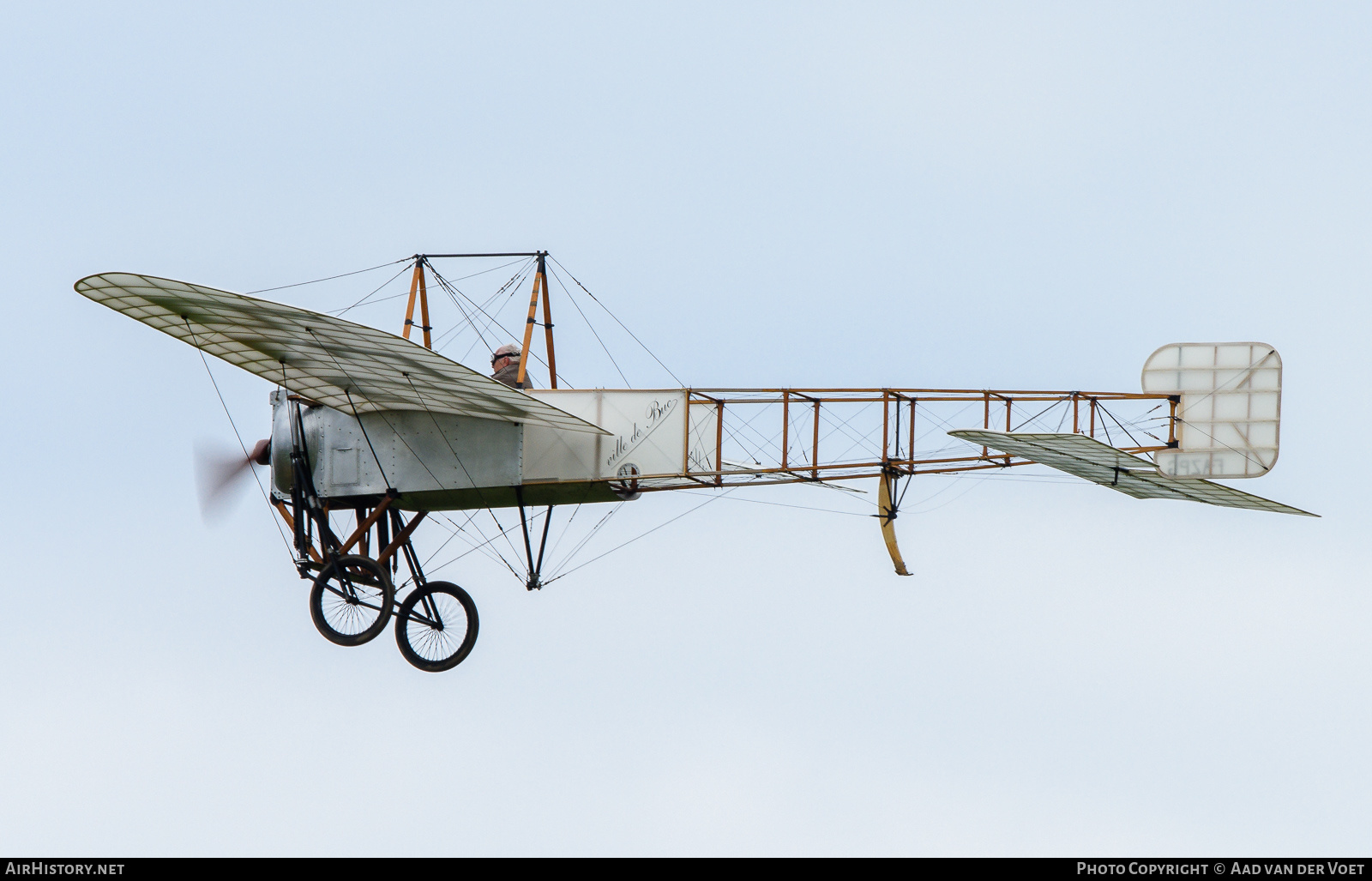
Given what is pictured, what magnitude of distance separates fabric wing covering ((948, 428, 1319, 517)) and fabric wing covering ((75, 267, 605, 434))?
203 inches

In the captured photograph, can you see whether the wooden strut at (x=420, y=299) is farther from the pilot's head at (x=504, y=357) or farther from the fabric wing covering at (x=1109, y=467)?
the fabric wing covering at (x=1109, y=467)

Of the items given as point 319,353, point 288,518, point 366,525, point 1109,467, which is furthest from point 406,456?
point 1109,467

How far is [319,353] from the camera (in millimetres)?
18297

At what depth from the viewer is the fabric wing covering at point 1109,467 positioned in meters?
17.3

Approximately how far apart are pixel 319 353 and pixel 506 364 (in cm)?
368

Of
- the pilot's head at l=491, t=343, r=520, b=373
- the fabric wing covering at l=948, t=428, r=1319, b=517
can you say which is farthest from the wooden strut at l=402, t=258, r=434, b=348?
the fabric wing covering at l=948, t=428, r=1319, b=517

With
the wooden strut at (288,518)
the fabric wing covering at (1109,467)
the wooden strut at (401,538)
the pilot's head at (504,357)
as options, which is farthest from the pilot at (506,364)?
the fabric wing covering at (1109,467)

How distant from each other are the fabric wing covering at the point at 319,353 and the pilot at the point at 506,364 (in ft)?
5.23

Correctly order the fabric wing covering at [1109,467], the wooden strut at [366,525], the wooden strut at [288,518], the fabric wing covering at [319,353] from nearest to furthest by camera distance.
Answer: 1. the fabric wing covering at [319,353]
2. the fabric wing covering at [1109,467]
3. the wooden strut at [366,525]
4. the wooden strut at [288,518]

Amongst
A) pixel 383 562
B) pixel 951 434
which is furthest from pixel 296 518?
pixel 951 434

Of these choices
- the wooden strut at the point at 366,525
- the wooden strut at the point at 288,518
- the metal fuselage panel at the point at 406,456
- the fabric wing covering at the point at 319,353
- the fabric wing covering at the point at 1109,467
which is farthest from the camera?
the wooden strut at the point at 288,518

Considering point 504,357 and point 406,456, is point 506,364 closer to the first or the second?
point 504,357

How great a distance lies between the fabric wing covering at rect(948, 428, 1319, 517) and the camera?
17328 mm

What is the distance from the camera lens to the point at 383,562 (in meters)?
20.3
